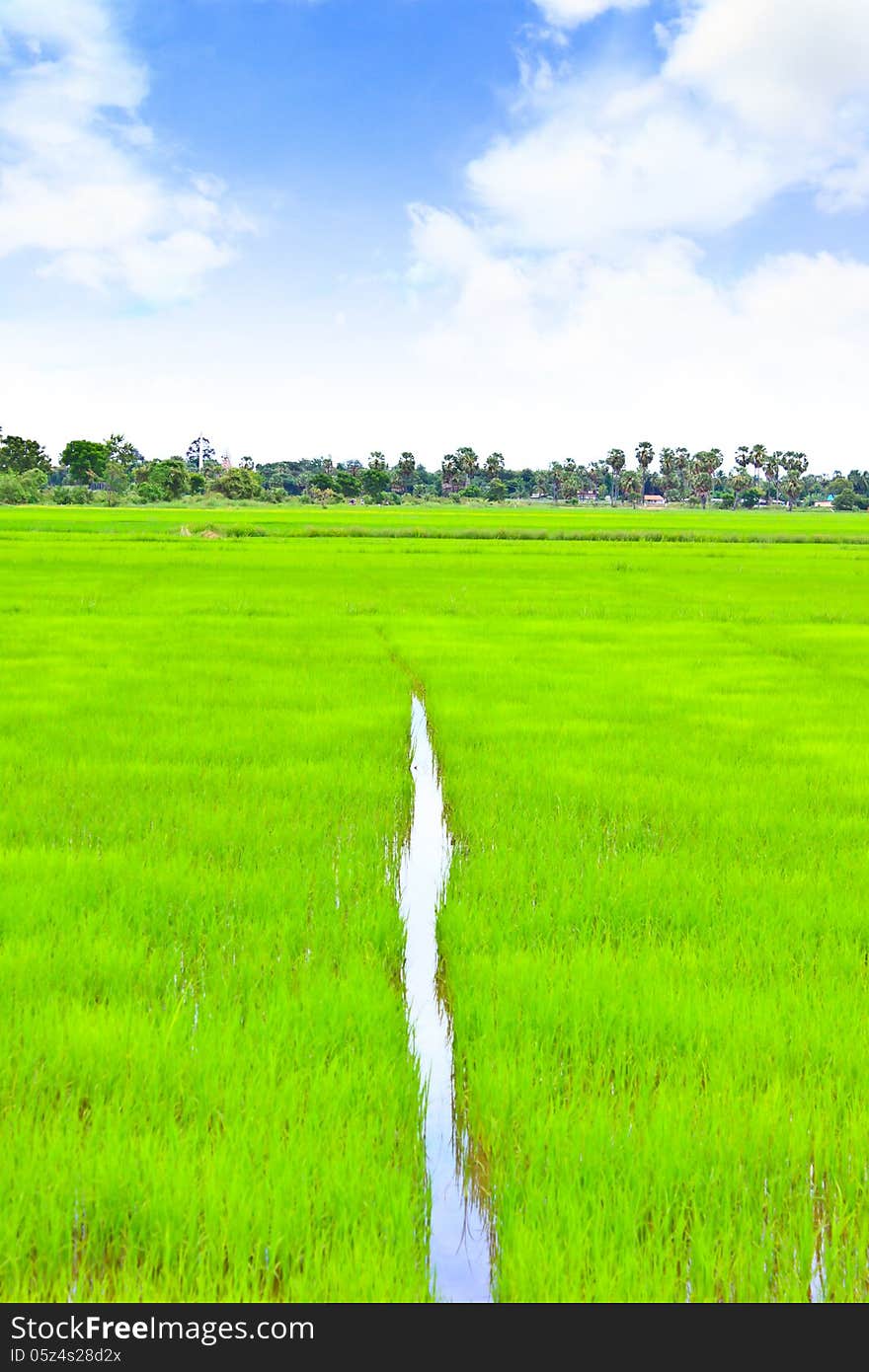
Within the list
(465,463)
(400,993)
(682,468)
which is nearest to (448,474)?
(465,463)

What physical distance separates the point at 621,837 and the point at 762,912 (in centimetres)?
108

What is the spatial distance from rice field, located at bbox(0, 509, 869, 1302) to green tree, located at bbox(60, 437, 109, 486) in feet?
316

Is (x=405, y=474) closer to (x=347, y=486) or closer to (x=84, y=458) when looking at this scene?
(x=347, y=486)

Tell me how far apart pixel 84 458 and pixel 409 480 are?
148 feet

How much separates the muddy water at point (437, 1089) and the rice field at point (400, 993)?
0.06 metres

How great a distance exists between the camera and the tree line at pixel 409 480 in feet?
293

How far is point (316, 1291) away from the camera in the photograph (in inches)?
69.9

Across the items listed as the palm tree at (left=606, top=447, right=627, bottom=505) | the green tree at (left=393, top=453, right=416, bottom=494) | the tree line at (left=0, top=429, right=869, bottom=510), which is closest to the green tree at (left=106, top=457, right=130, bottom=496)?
the tree line at (left=0, top=429, right=869, bottom=510)

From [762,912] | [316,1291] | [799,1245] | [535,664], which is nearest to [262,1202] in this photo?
[316,1291]

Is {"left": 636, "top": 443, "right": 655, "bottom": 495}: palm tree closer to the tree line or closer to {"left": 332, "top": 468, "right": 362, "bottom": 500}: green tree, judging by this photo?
the tree line

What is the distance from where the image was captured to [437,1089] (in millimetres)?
2637

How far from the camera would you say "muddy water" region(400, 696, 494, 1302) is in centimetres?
197

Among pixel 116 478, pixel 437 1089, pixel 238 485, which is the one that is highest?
pixel 116 478

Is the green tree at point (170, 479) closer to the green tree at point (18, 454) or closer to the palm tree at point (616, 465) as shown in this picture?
the green tree at point (18, 454)
